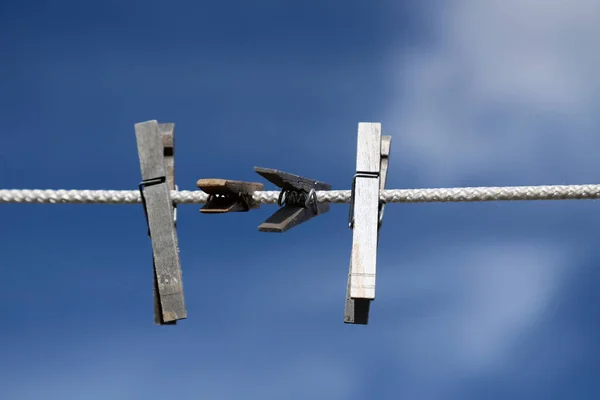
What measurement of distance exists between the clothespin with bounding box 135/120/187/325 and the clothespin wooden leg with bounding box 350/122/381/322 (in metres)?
1.05

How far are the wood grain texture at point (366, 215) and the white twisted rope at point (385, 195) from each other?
184 millimetres

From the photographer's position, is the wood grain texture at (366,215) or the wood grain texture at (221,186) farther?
the wood grain texture at (221,186)

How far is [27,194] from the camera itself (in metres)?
4.17

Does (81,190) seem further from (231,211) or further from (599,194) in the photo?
(599,194)

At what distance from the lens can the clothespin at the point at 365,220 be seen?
354cm

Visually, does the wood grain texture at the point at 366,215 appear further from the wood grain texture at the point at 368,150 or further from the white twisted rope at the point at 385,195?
the white twisted rope at the point at 385,195

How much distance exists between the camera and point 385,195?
3877 millimetres

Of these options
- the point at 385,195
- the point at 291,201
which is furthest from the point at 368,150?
the point at 291,201

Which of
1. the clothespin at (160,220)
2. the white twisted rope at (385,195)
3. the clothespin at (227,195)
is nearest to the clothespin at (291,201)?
the white twisted rope at (385,195)

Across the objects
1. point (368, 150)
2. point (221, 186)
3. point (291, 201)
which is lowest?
point (291, 201)

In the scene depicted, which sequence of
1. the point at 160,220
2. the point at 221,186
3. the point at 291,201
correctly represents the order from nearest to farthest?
1. the point at 221,186
2. the point at 160,220
3. the point at 291,201

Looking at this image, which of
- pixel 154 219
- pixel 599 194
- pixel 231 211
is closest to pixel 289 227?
pixel 231 211

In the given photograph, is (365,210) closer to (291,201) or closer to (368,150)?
(368,150)

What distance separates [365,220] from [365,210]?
0.06 metres
